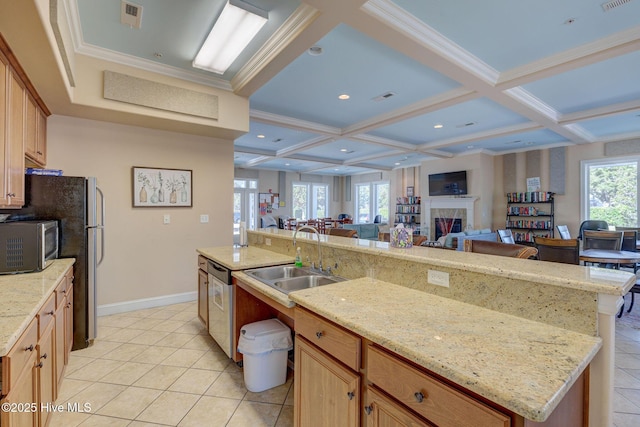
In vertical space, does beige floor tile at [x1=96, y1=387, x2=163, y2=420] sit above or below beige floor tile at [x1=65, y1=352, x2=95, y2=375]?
below

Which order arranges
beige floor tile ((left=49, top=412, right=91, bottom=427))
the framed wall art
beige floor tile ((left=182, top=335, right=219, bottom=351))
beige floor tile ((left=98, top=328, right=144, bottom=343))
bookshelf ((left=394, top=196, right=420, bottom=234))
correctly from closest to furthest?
beige floor tile ((left=49, top=412, right=91, bottom=427)), beige floor tile ((left=182, top=335, right=219, bottom=351)), beige floor tile ((left=98, top=328, right=144, bottom=343)), the framed wall art, bookshelf ((left=394, top=196, right=420, bottom=234))

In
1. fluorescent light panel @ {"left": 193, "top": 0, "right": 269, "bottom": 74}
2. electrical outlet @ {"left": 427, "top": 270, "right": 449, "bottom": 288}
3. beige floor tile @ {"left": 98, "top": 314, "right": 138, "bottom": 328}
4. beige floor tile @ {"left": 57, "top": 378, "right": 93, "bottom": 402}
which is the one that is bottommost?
beige floor tile @ {"left": 57, "top": 378, "right": 93, "bottom": 402}

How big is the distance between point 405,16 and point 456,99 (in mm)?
1830

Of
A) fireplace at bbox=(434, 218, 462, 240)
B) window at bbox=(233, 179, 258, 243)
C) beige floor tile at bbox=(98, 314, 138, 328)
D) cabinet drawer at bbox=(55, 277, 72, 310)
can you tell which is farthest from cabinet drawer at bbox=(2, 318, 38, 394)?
window at bbox=(233, 179, 258, 243)

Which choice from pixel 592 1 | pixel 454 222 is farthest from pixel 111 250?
pixel 454 222

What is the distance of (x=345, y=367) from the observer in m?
1.24

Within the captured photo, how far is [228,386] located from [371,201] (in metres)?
10.2

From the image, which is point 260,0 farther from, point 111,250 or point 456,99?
point 111,250

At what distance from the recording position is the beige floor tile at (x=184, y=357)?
8.07ft

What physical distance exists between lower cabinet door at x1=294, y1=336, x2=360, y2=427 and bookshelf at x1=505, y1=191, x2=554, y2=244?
7632 millimetres

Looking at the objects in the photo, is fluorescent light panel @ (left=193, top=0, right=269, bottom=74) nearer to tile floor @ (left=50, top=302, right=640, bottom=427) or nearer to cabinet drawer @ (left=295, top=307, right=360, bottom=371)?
cabinet drawer @ (left=295, top=307, right=360, bottom=371)

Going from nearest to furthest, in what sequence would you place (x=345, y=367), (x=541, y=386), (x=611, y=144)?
(x=541, y=386) → (x=345, y=367) → (x=611, y=144)

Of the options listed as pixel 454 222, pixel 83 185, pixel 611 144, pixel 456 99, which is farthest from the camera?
pixel 454 222

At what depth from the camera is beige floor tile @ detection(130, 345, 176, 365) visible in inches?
98.5
